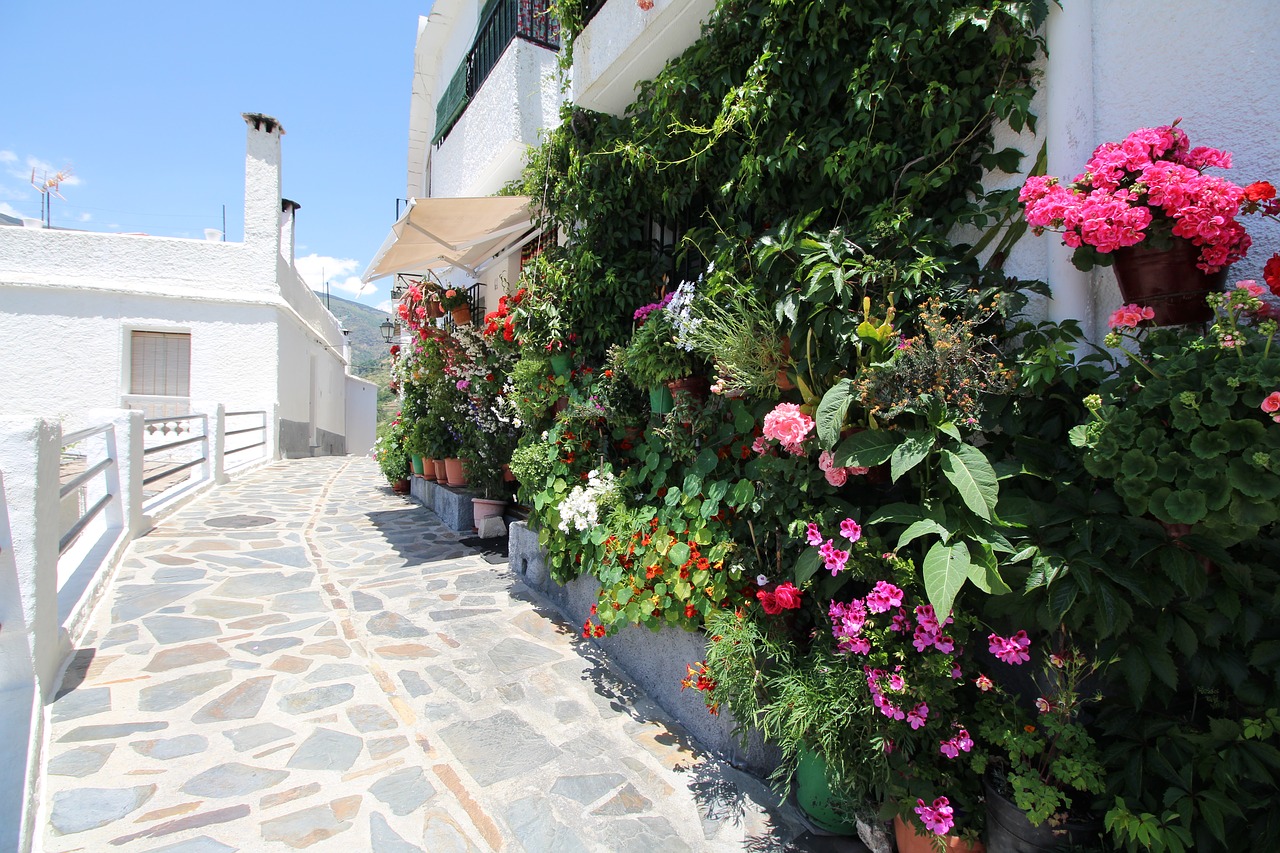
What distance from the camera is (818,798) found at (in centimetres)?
265

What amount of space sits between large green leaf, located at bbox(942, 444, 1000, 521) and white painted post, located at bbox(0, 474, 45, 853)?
150 inches

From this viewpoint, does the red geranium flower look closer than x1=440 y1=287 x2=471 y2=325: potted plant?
Yes

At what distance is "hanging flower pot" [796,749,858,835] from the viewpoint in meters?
2.60

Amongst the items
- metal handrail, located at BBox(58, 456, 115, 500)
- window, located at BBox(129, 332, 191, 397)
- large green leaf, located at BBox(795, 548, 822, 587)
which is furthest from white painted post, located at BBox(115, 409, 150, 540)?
window, located at BBox(129, 332, 191, 397)

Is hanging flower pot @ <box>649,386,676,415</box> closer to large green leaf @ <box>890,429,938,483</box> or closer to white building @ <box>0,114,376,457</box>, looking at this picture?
large green leaf @ <box>890,429,938,483</box>

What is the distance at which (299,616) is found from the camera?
4879 mm

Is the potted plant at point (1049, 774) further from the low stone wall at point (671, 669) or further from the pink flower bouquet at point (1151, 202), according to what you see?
the pink flower bouquet at point (1151, 202)

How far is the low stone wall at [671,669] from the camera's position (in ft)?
10.1

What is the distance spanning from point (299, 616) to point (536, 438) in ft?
7.95

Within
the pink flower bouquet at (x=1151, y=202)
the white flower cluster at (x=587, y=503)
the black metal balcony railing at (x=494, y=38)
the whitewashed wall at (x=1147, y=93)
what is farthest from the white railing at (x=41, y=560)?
the black metal balcony railing at (x=494, y=38)

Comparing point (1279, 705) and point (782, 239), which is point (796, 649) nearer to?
point (1279, 705)

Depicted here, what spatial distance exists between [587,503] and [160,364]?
15269 millimetres


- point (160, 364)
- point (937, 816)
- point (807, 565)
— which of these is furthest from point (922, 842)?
point (160, 364)

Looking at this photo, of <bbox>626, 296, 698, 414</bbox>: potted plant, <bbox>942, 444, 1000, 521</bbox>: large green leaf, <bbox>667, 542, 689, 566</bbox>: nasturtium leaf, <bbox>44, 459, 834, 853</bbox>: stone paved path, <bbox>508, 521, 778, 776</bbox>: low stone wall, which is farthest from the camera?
<bbox>626, 296, 698, 414</bbox>: potted plant
